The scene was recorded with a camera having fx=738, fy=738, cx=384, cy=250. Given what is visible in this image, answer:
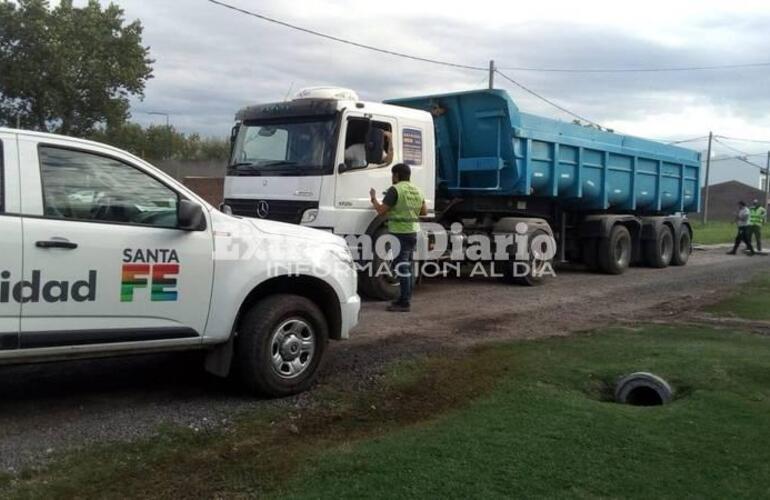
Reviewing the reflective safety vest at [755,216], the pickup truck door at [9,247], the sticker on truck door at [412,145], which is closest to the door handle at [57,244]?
the pickup truck door at [9,247]

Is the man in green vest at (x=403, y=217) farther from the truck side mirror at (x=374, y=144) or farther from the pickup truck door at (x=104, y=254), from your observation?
the pickup truck door at (x=104, y=254)

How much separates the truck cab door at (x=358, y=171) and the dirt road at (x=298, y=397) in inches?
53.3

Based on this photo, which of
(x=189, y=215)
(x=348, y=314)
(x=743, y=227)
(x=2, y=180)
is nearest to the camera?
(x=2, y=180)

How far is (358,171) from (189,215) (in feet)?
15.7

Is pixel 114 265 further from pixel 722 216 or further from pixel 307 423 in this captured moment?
pixel 722 216

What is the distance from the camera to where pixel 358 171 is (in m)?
9.53

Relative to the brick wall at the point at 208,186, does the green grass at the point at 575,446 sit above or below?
below

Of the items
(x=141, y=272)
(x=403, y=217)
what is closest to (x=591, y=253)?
(x=403, y=217)

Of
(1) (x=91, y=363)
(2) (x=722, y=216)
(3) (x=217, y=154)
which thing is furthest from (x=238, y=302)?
(2) (x=722, y=216)

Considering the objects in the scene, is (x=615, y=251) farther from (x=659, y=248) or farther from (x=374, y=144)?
(x=374, y=144)

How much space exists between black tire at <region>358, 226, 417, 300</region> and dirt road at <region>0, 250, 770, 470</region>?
1.19ft

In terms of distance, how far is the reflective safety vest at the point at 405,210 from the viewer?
9.27m

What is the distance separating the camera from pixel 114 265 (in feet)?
15.3

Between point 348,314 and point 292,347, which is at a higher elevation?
point 348,314
